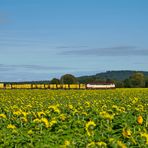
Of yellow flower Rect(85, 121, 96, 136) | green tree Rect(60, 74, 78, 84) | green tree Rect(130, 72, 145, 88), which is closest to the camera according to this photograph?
yellow flower Rect(85, 121, 96, 136)

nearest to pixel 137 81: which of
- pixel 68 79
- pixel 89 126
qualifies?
pixel 68 79

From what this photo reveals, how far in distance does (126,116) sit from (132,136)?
3.79m

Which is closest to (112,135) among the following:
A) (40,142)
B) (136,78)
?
(40,142)

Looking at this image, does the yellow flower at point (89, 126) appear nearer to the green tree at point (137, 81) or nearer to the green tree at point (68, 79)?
the green tree at point (137, 81)

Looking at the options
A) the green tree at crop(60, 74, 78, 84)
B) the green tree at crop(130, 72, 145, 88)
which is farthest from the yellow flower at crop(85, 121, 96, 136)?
the green tree at crop(60, 74, 78, 84)

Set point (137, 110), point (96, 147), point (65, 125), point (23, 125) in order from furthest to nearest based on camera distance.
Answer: point (137, 110) < point (23, 125) < point (65, 125) < point (96, 147)

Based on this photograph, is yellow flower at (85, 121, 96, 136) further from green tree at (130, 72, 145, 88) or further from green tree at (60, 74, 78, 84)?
green tree at (60, 74, 78, 84)

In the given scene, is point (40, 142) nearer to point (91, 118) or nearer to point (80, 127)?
point (80, 127)

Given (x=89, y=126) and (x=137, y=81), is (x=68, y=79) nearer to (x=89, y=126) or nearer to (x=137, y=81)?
(x=137, y=81)

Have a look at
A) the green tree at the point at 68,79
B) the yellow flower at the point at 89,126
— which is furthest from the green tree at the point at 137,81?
the yellow flower at the point at 89,126

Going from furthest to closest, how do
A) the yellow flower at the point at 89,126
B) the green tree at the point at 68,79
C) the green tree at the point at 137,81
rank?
1. the green tree at the point at 68,79
2. the green tree at the point at 137,81
3. the yellow flower at the point at 89,126

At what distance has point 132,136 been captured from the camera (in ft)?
39.1

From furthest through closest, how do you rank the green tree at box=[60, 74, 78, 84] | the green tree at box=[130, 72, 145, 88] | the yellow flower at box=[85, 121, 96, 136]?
the green tree at box=[60, 74, 78, 84] → the green tree at box=[130, 72, 145, 88] → the yellow flower at box=[85, 121, 96, 136]

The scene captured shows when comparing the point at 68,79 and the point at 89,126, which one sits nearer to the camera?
the point at 89,126
